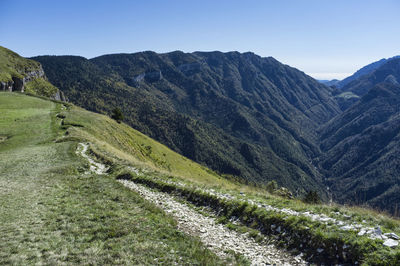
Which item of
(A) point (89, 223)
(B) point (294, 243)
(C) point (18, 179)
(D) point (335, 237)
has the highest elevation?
(D) point (335, 237)

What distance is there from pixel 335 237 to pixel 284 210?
426 cm

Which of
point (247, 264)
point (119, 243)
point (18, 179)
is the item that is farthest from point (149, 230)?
point (18, 179)

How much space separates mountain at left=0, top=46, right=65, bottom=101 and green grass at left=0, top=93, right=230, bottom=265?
104 metres

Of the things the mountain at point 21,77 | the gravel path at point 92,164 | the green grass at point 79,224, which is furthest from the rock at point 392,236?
the mountain at point 21,77

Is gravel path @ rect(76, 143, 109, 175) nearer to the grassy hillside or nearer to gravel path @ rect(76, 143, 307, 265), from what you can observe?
the grassy hillside

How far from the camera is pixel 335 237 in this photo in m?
10.5

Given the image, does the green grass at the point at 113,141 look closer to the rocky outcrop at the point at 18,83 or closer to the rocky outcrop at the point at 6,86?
the rocky outcrop at the point at 6,86

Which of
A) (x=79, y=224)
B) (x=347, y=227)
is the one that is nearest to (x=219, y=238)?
(x=347, y=227)

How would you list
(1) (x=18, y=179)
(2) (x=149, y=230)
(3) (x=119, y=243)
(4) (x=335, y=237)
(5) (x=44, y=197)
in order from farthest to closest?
1. (1) (x=18, y=179)
2. (5) (x=44, y=197)
3. (2) (x=149, y=230)
4. (3) (x=119, y=243)
5. (4) (x=335, y=237)

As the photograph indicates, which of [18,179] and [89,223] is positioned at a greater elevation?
[89,223]

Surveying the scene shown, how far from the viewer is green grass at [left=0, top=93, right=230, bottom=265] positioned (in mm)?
10234

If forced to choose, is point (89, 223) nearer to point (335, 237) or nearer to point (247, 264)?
point (247, 264)

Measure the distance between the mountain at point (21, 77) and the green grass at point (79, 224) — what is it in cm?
10403

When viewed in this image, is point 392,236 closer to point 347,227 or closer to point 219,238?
point 347,227
